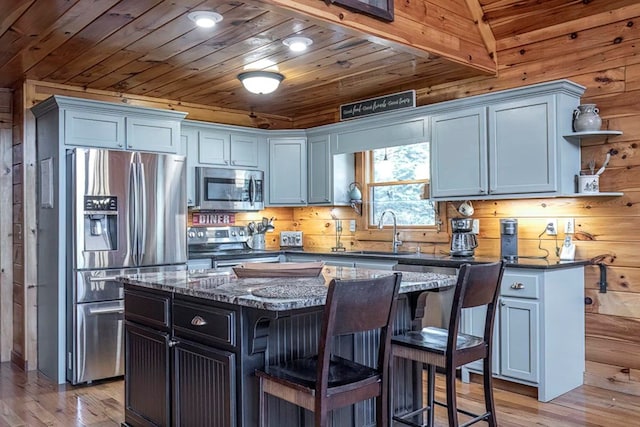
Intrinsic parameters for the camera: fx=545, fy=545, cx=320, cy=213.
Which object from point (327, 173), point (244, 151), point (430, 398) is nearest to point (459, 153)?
point (327, 173)

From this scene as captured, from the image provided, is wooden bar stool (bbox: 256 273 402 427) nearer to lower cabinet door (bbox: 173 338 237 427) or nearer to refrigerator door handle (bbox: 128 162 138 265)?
lower cabinet door (bbox: 173 338 237 427)

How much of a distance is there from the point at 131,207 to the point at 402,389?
2533 mm

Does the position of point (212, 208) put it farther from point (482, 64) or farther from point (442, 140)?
point (482, 64)

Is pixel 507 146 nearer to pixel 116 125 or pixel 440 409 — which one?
pixel 440 409

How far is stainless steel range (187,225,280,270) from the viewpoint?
4.88 metres

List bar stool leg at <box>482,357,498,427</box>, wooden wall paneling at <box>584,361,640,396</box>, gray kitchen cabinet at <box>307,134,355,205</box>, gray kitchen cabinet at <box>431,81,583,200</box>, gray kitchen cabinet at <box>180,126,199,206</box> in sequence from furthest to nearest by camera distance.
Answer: gray kitchen cabinet at <box>307,134,355,205</box>, gray kitchen cabinet at <box>180,126,199,206</box>, gray kitchen cabinet at <box>431,81,583,200</box>, wooden wall paneling at <box>584,361,640,396</box>, bar stool leg at <box>482,357,498,427</box>

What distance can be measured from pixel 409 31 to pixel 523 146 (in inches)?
45.9

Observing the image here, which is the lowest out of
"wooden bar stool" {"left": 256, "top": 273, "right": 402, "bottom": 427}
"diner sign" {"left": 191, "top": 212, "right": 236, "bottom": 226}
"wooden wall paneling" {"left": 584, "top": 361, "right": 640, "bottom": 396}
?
"wooden wall paneling" {"left": 584, "top": 361, "right": 640, "bottom": 396}

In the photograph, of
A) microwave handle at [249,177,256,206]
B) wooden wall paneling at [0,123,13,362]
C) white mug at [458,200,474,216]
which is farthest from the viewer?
microwave handle at [249,177,256,206]

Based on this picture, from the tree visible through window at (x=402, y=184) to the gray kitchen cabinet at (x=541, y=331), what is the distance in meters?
1.36

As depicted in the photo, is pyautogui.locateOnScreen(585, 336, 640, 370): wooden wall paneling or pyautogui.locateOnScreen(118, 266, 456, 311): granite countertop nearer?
pyautogui.locateOnScreen(118, 266, 456, 311): granite countertop

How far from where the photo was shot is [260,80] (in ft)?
14.0

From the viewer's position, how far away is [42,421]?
3.25m

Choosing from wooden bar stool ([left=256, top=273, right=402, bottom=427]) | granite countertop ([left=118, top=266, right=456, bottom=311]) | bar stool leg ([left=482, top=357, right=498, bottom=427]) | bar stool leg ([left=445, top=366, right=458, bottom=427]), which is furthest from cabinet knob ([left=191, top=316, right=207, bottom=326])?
bar stool leg ([left=482, top=357, right=498, bottom=427])
